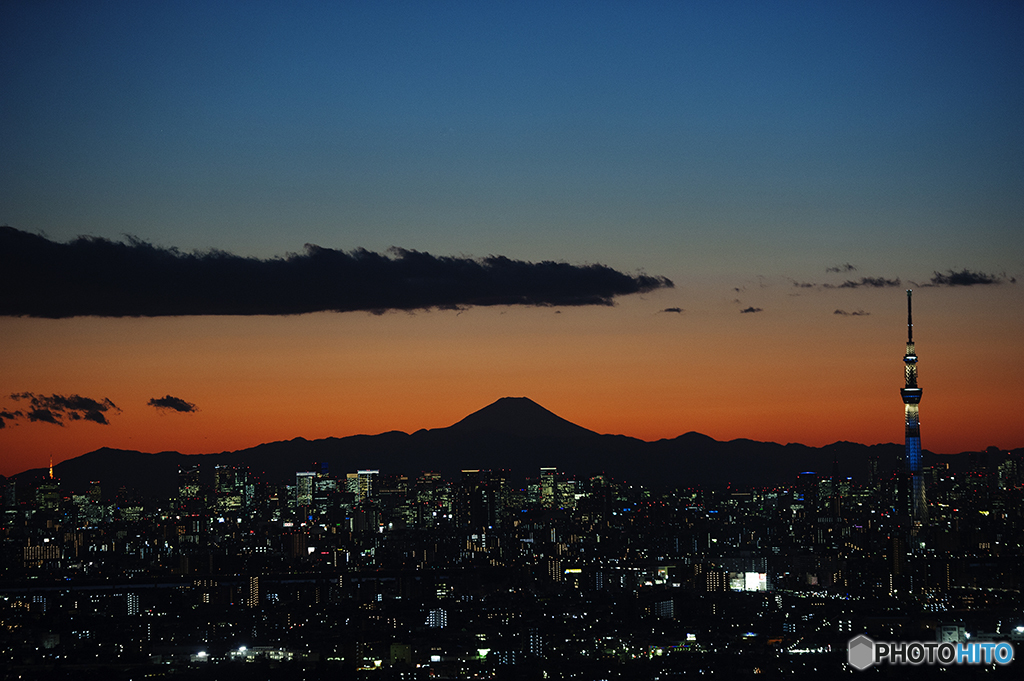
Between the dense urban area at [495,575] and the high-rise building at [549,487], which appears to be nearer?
the dense urban area at [495,575]

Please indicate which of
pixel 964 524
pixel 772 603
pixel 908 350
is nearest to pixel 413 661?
pixel 772 603

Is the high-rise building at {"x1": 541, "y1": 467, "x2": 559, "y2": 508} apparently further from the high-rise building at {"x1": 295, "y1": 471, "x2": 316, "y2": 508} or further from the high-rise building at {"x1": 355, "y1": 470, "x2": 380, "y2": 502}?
the high-rise building at {"x1": 295, "y1": 471, "x2": 316, "y2": 508}

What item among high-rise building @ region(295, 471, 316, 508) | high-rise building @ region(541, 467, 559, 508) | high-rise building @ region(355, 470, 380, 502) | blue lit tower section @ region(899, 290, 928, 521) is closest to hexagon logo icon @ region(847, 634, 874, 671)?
blue lit tower section @ region(899, 290, 928, 521)

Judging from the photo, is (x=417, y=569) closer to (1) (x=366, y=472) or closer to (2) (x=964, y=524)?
(2) (x=964, y=524)

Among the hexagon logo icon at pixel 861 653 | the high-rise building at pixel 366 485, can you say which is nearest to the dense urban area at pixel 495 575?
the high-rise building at pixel 366 485

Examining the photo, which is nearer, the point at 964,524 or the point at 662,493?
the point at 964,524

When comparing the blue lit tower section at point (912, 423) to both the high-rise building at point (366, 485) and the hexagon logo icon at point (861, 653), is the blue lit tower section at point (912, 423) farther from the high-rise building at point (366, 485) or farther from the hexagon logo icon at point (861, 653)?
the hexagon logo icon at point (861, 653)

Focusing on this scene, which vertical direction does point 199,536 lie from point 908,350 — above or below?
below
